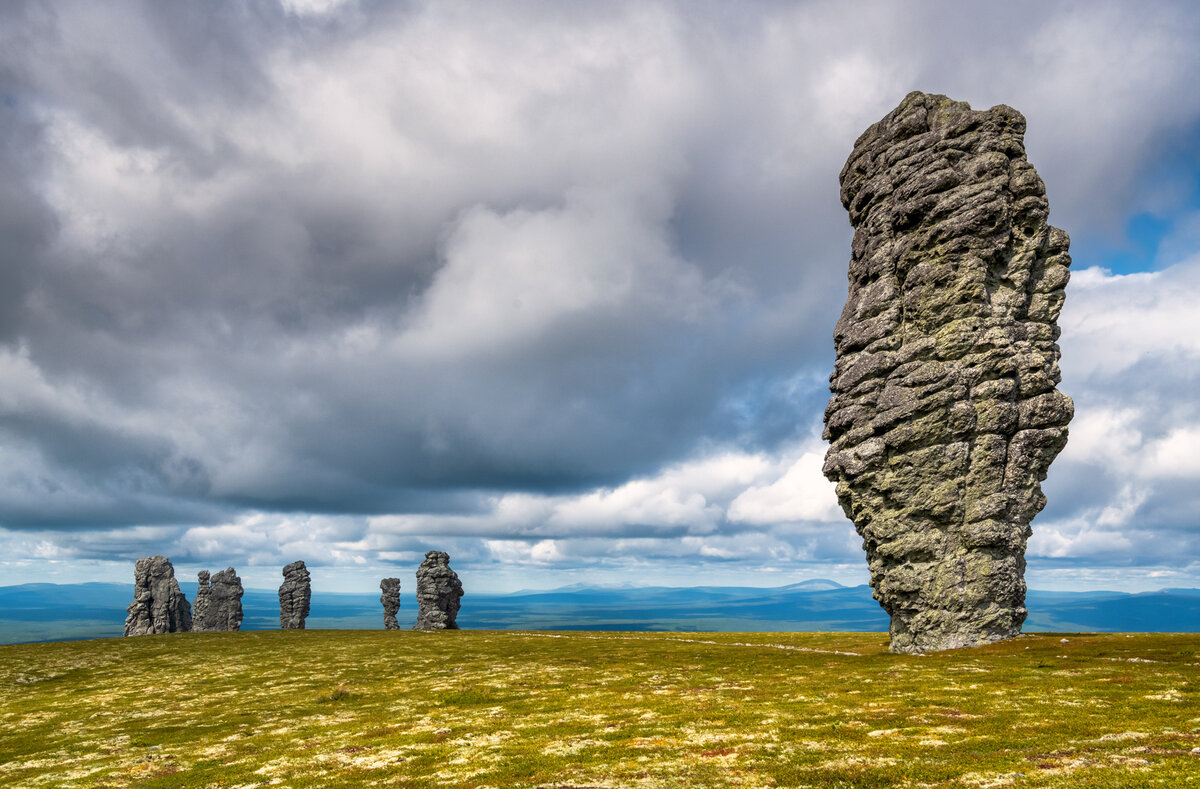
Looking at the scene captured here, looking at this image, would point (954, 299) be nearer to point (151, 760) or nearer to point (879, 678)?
point (879, 678)

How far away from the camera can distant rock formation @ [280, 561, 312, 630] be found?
454ft

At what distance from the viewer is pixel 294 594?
13838 centimetres

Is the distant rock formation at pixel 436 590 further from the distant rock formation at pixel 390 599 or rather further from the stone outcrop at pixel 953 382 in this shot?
the stone outcrop at pixel 953 382

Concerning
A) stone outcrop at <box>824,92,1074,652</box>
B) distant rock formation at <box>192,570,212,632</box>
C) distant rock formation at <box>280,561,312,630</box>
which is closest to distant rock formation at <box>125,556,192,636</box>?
distant rock formation at <box>192,570,212,632</box>

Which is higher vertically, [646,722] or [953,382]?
[953,382]

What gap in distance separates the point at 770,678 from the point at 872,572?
68.9ft

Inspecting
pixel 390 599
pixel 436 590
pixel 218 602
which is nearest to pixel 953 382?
pixel 436 590

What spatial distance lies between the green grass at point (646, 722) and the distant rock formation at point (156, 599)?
83.0m

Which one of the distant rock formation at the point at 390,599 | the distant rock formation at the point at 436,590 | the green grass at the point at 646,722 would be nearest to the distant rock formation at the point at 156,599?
the distant rock formation at the point at 390,599

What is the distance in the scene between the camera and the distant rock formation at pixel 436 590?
4934 inches

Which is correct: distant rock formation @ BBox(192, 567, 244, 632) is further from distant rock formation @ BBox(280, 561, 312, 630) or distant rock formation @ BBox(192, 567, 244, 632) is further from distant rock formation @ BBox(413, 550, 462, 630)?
distant rock formation @ BBox(413, 550, 462, 630)

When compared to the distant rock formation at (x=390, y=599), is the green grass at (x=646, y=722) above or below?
above

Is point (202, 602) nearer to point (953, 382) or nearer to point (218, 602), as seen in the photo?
point (218, 602)

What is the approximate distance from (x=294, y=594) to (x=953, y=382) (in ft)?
455
